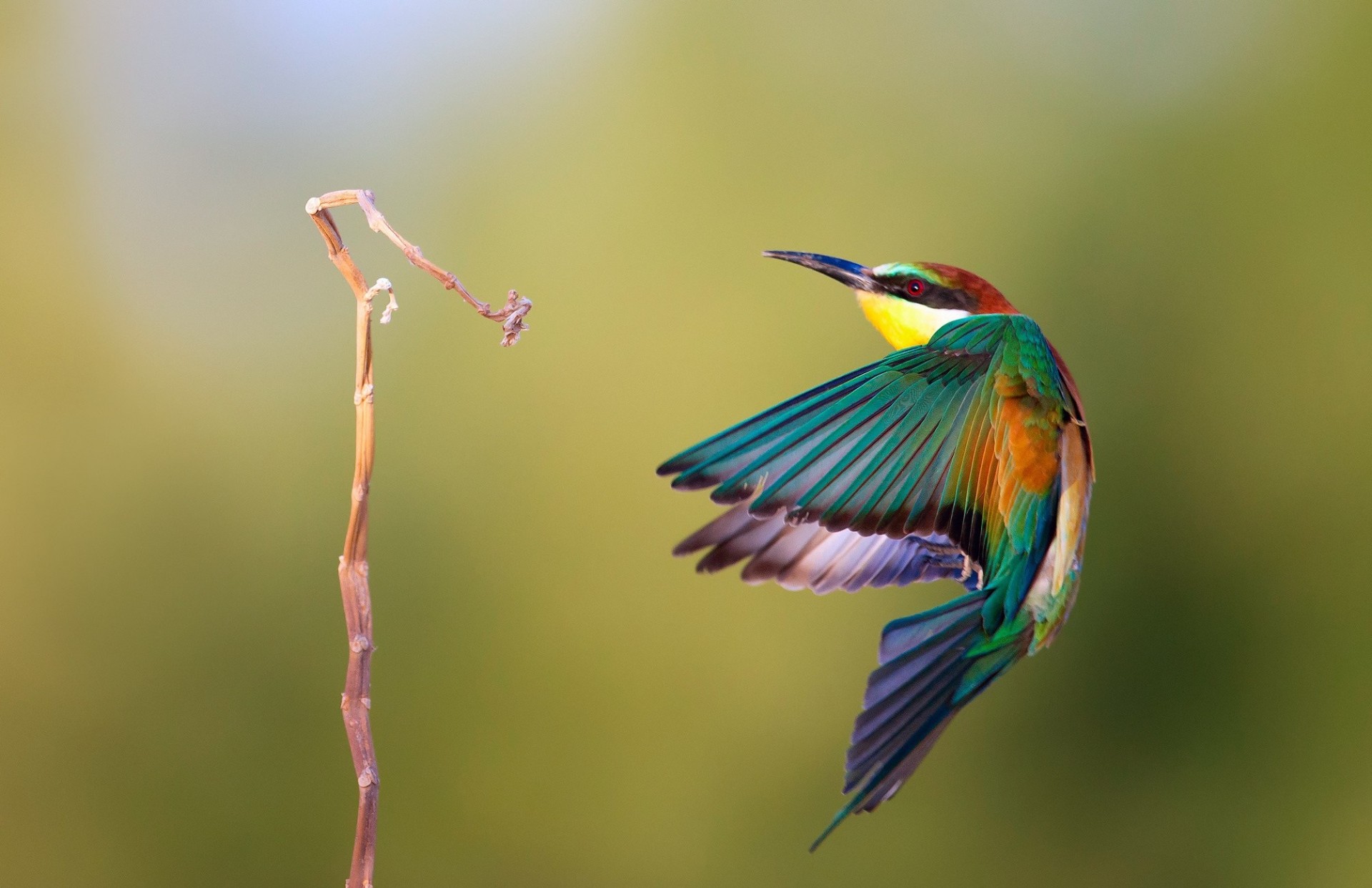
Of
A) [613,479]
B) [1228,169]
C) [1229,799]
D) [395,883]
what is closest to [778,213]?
[613,479]

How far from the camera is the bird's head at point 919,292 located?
0.60m

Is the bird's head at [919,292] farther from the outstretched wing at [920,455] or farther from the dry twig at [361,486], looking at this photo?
the dry twig at [361,486]

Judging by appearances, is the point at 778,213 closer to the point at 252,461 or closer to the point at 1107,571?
the point at 1107,571

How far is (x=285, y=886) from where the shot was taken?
1.31m

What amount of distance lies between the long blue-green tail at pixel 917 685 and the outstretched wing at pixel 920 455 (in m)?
0.03

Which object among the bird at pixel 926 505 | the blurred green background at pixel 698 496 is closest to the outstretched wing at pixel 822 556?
the bird at pixel 926 505

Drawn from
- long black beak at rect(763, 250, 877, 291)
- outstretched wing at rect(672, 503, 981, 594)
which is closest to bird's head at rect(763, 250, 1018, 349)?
long black beak at rect(763, 250, 877, 291)

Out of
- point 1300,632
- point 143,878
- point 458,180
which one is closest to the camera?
point 1300,632

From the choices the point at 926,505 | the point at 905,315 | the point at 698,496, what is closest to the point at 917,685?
the point at 926,505

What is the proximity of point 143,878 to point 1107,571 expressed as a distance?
4.12ft

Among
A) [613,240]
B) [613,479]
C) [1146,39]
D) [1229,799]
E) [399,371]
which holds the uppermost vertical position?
[1146,39]

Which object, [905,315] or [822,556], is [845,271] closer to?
[905,315]

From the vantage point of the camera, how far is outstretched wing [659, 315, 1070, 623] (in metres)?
0.42

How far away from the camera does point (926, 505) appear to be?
47 cm
